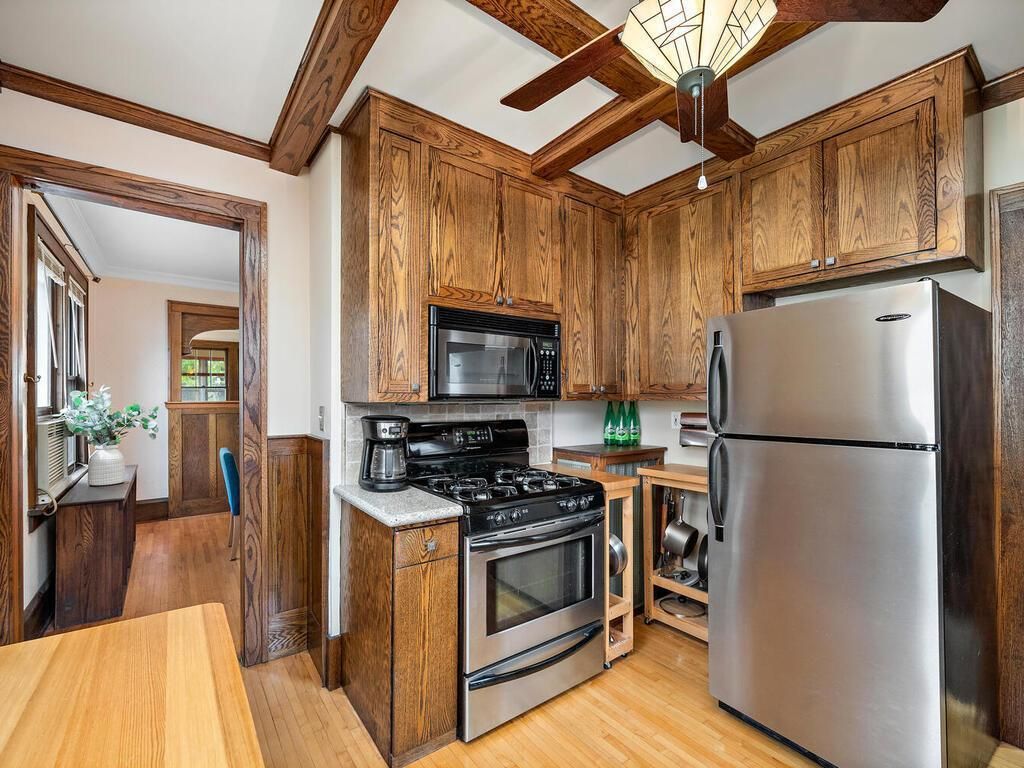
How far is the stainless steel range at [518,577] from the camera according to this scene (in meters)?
1.84

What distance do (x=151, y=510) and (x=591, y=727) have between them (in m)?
4.97

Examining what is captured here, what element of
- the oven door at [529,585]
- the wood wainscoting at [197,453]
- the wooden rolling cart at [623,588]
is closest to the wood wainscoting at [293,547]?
the oven door at [529,585]

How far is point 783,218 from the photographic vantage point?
2.27 metres

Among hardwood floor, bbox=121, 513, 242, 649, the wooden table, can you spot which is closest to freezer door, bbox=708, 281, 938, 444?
the wooden table

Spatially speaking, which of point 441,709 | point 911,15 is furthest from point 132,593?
point 911,15

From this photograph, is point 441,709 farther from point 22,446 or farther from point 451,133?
point 451,133

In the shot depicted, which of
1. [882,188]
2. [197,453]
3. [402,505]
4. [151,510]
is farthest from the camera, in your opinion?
[197,453]

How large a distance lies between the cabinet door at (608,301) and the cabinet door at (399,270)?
1.16 meters

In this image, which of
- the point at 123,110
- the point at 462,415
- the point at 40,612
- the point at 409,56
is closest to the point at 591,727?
the point at 462,415

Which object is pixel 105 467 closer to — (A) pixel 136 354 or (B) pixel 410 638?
(A) pixel 136 354

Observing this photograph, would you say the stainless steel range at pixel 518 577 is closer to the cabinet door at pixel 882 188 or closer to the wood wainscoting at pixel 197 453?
the cabinet door at pixel 882 188

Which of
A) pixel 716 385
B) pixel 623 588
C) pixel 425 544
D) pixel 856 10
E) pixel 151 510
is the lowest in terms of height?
pixel 151 510

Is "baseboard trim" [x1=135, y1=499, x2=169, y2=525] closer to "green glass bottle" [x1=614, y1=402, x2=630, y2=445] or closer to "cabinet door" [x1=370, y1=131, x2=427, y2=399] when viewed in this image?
"cabinet door" [x1=370, y1=131, x2=427, y2=399]

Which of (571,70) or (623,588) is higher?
(571,70)
